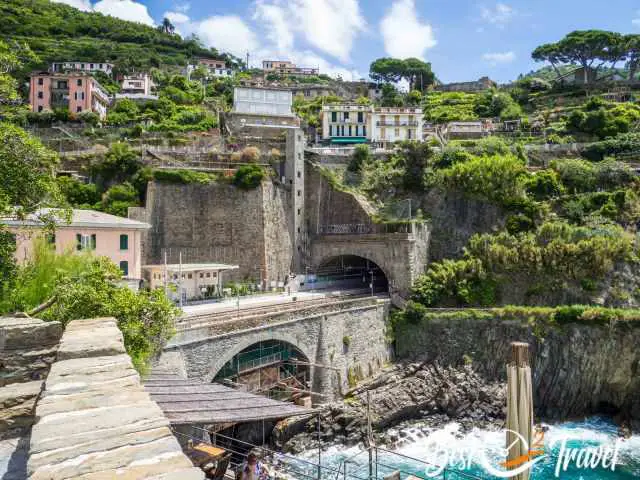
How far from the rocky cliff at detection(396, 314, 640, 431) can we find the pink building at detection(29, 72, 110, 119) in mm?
51749

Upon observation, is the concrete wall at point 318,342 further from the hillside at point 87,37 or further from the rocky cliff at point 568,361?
the hillside at point 87,37

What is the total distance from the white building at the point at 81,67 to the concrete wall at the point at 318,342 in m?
65.6

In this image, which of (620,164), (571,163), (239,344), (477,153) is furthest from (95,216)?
(620,164)

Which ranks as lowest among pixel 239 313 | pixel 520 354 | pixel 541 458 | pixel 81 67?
pixel 541 458

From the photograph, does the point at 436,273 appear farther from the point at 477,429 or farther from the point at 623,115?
the point at 623,115

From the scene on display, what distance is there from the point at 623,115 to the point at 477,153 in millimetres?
18374

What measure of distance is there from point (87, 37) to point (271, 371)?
100 meters

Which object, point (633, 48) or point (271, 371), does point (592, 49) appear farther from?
point (271, 371)

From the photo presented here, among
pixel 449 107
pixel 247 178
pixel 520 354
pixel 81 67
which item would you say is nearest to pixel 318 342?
pixel 247 178

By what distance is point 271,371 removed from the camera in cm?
2345

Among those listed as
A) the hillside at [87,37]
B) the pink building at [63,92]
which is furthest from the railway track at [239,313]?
the hillside at [87,37]

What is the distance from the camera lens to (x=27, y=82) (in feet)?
218

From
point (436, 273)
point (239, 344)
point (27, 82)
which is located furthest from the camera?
point (27, 82)

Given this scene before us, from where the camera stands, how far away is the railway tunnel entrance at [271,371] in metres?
21.7
